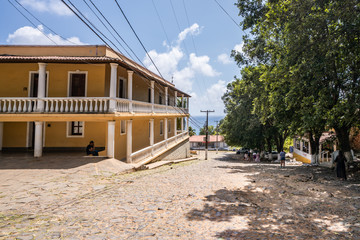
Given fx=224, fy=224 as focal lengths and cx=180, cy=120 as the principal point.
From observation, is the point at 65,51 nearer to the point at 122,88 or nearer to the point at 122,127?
the point at 122,88

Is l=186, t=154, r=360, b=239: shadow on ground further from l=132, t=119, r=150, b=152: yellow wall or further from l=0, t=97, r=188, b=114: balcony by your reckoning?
l=132, t=119, r=150, b=152: yellow wall

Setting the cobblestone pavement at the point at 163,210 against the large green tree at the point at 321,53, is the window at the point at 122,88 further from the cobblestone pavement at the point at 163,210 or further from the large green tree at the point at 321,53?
the large green tree at the point at 321,53

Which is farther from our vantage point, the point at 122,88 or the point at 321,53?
the point at 122,88

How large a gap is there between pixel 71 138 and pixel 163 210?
37.6 ft

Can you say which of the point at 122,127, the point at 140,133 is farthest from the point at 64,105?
the point at 140,133

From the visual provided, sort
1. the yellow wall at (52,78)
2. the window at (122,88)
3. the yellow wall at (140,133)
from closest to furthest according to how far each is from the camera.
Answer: the yellow wall at (52,78) → the window at (122,88) → the yellow wall at (140,133)

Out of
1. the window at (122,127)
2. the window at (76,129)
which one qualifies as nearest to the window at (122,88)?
the window at (122,127)

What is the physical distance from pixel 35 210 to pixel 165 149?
47.1ft

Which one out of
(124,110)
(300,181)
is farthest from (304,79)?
(124,110)

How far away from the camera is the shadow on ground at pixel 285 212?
4814 millimetres

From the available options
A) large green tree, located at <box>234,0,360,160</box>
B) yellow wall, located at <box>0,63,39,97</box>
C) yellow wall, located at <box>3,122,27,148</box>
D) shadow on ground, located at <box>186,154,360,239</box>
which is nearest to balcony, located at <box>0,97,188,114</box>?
yellow wall, located at <box>0,63,39,97</box>

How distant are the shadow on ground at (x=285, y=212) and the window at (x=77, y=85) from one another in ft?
36.1

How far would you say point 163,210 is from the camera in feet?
20.1

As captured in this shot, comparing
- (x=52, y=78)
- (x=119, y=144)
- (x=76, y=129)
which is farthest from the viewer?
(x=119, y=144)
